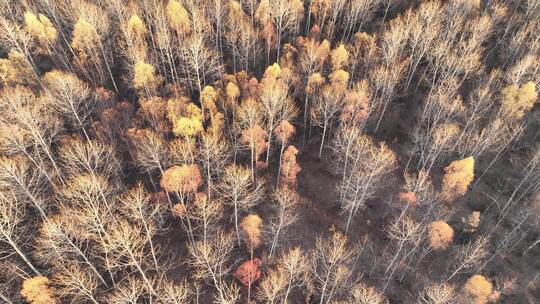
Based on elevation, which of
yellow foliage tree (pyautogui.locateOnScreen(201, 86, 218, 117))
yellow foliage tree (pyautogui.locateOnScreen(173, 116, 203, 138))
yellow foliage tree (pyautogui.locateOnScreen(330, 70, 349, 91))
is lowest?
yellow foliage tree (pyautogui.locateOnScreen(173, 116, 203, 138))

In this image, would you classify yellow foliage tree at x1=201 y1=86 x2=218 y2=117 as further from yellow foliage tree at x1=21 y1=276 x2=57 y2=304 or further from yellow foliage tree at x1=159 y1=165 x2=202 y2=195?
yellow foliage tree at x1=21 y1=276 x2=57 y2=304

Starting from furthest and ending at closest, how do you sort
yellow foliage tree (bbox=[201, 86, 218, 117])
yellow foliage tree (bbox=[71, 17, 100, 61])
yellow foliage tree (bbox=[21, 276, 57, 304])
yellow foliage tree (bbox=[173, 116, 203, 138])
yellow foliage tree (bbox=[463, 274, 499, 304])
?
yellow foliage tree (bbox=[71, 17, 100, 61]), yellow foliage tree (bbox=[201, 86, 218, 117]), yellow foliage tree (bbox=[173, 116, 203, 138]), yellow foliage tree (bbox=[463, 274, 499, 304]), yellow foliage tree (bbox=[21, 276, 57, 304])

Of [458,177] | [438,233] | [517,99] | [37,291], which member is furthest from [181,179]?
[517,99]

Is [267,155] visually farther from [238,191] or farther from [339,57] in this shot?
[339,57]

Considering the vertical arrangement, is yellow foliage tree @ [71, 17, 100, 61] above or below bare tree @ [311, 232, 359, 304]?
above

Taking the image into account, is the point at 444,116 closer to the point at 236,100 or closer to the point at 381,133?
the point at 381,133

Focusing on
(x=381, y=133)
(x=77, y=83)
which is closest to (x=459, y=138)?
(x=381, y=133)

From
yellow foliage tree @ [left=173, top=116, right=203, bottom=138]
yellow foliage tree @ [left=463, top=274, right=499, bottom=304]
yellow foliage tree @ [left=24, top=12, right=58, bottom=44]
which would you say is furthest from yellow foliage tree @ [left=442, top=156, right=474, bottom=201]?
yellow foliage tree @ [left=24, top=12, right=58, bottom=44]

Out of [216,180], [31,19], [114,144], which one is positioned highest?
[31,19]
